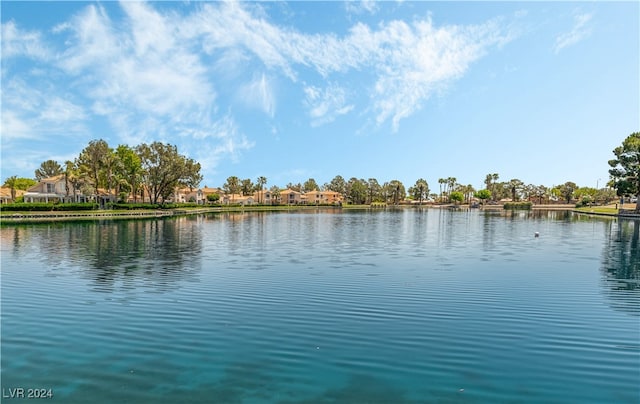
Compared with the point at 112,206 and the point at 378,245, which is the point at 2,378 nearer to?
the point at 378,245

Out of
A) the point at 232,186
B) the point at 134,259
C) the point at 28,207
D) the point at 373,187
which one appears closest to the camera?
the point at 134,259

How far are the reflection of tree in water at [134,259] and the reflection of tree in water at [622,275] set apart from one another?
18.0 meters

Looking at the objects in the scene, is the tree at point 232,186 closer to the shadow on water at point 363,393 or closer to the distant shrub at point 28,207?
the distant shrub at point 28,207

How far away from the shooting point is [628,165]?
7638 cm

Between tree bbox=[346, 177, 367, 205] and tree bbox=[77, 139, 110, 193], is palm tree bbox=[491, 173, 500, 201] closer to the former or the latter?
tree bbox=[346, 177, 367, 205]

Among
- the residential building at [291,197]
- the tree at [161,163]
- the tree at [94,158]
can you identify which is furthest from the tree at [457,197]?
the tree at [94,158]

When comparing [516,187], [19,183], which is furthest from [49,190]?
[516,187]

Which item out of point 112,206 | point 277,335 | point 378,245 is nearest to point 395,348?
point 277,335

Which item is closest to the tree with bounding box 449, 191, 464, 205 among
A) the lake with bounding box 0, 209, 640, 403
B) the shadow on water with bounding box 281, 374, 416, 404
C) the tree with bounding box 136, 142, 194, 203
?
the tree with bounding box 136, 142, 194, 203

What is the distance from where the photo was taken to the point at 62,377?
7965 mm

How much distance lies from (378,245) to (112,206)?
70.9m

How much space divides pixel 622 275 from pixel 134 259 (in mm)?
27704

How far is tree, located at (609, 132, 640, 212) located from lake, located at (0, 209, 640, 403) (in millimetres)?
69528

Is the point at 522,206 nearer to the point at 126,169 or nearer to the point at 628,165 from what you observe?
the point at 628,165
